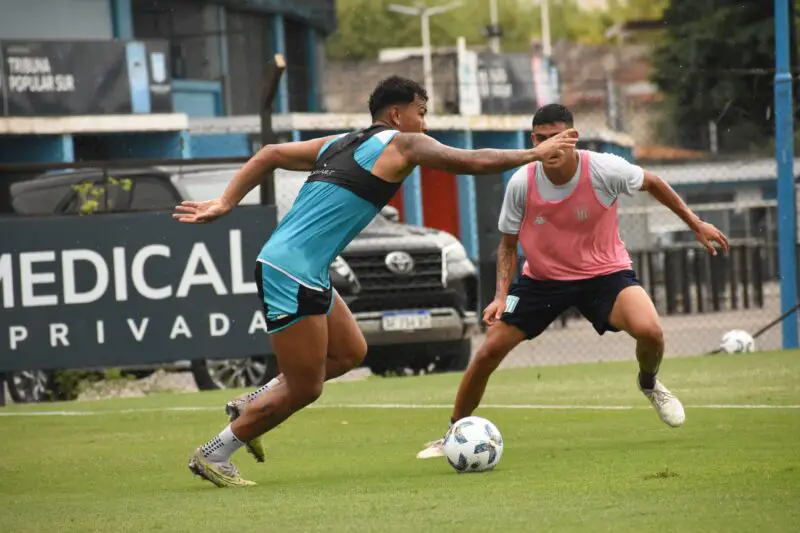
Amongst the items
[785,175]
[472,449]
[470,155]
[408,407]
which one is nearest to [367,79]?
[785,175]

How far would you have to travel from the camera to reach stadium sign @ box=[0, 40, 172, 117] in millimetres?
28719

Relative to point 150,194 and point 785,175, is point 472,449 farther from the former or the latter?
point 785,175

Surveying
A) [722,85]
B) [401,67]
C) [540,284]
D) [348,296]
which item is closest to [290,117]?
[722,85]

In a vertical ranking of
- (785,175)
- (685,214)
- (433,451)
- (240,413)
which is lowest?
(433,451)

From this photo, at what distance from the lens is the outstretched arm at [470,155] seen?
802cm

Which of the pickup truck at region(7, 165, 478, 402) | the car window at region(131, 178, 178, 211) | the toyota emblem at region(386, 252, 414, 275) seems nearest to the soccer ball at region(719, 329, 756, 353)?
the pickup truck at region(7, 165, 478, 402)

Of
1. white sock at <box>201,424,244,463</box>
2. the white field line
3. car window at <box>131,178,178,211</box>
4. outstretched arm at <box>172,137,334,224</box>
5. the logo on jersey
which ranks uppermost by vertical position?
outstretched arm at <box>172,137,334,224</box>

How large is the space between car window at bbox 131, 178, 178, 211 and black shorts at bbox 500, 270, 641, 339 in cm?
763

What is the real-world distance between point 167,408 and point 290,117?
59.9 feet

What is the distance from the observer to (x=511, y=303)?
10227mm

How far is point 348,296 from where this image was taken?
17484 mm

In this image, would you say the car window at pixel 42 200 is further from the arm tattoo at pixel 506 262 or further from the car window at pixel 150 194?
the arm tattoo at pixel 506 262

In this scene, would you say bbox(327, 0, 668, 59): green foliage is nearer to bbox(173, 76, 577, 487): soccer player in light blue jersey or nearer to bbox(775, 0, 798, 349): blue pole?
bbox(775, 0, 798, 349): blue pole

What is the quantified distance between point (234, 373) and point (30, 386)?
196cm
